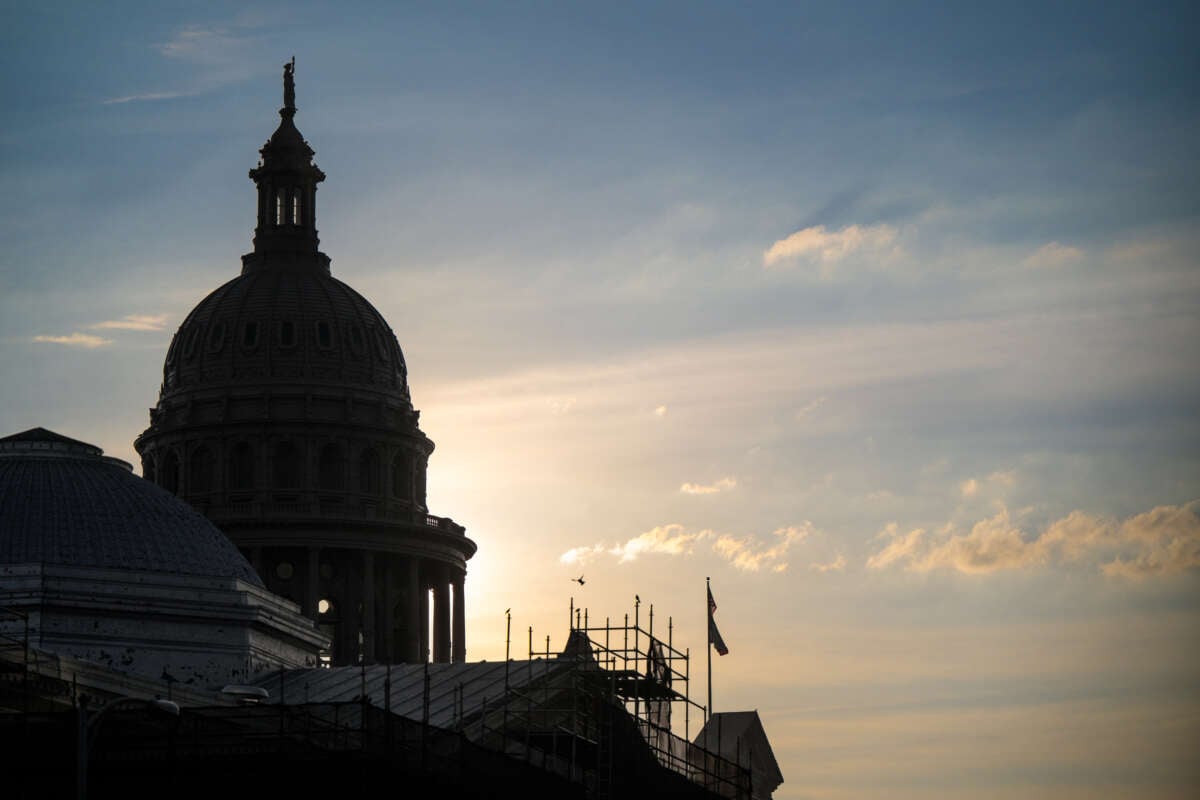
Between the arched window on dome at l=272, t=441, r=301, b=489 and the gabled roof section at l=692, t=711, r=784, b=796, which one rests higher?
the arched window on dome at l=272, t=441, r=301, b=489

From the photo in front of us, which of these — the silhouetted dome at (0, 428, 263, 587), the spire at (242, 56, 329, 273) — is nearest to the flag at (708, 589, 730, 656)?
the silhouetted dome at (0, 428, 263, 587)

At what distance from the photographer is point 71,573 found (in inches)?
4850

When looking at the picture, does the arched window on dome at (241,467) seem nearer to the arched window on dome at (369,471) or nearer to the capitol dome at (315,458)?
the capitol dome at (315,458)

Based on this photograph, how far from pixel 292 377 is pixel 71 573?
63.1 m

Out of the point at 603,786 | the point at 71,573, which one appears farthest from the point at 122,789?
the point at 71,573

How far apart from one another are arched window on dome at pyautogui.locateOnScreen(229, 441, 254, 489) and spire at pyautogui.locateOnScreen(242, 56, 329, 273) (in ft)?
46.8

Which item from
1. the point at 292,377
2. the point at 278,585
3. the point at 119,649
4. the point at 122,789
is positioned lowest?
the point at 122,789

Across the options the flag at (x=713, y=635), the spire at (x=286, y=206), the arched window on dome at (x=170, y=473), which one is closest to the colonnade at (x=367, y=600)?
the arched window on dome at (x=170, y=473)

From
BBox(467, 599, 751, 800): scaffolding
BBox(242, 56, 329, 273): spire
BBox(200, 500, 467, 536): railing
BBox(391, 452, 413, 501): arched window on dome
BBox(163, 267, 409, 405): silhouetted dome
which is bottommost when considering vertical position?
BBox(467, 599, 751, 800): scaffolding

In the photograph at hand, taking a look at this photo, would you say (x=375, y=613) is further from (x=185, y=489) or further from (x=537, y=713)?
(x=537, y=713)

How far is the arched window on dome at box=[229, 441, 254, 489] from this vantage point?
603 feet

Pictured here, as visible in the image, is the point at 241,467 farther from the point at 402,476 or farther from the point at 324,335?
the point at 402,476

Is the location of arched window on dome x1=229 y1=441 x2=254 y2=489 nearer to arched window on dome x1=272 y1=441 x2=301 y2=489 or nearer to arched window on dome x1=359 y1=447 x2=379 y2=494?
arched window on dome x1=272 y1=441 x2=301 y2=489

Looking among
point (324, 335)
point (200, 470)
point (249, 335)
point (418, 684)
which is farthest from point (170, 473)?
point (418, 684)
